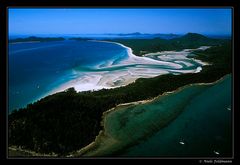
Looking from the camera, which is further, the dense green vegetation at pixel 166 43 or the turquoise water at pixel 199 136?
A: the dense green vegetation at pixel 166 43

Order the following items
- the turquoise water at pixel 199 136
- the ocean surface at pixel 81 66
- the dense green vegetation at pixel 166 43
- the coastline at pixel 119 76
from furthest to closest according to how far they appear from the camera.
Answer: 1. the dense green vegetation at pixel 166 43
2. the coastline at pixel 119 76
3. the ocean surface at pixel 81 66
4. the turquoise water at pixel 199 136

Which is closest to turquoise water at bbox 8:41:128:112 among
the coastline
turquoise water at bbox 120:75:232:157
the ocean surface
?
the ocean surface

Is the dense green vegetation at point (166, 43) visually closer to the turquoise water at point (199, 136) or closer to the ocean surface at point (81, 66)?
the ocean surface at point (81, 66)

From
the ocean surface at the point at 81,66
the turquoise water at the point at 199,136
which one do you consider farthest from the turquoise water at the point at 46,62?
the turquoise water at the point at 199,136

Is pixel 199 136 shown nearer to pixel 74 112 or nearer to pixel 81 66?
pixel 74 112
